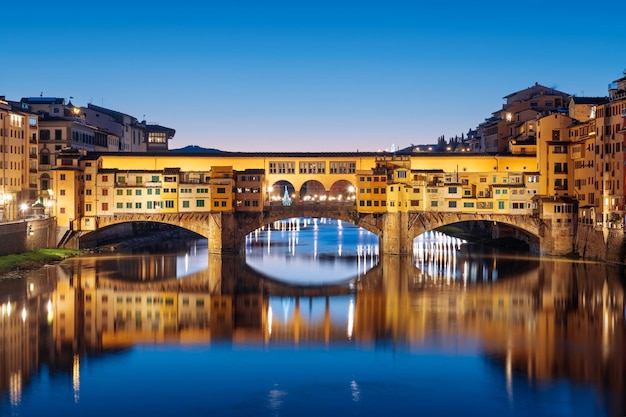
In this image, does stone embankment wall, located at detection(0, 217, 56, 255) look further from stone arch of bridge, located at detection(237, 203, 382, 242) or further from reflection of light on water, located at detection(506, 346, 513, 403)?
reflection of light on water, located at detection(506, 346, 513, 403)

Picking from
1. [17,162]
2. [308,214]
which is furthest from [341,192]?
[17,162]

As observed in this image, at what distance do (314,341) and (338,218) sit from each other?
28.5 m

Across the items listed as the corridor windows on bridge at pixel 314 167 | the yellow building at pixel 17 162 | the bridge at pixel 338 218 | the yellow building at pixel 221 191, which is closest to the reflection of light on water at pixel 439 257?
the bridge at pixel 338 218

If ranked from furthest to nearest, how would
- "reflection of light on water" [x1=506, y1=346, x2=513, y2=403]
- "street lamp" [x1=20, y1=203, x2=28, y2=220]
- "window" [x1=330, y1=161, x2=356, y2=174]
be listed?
"window" [x1=330, y1=161, x2=356, y2=174]
"street lamp" [x1=20, y1=203, x2=28, y2=220]
"reflection of light on water" [x1=506, y1=346, x2=513, y2=403]

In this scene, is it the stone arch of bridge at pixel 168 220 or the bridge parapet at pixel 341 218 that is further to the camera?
the stone arch of bridge at pixel 168 220

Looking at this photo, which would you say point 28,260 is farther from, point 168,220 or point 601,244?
point 601,244

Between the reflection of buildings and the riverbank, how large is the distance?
1693 millimetres

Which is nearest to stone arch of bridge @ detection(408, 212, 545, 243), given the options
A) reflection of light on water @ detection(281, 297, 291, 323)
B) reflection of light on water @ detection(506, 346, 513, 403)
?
reflection of light on water @ detection(281, 297, 291, 323)

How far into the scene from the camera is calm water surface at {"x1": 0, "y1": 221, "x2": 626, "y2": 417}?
22.5 metres

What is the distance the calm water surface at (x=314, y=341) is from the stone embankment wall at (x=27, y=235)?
3.23 meters

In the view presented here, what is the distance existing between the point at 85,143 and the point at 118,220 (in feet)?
52.1

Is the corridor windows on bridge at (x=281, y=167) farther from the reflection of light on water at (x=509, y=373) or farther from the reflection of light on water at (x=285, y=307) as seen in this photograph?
the reflection of light on water at (x=509, y=373)

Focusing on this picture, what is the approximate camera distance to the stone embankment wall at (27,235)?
47.1 m

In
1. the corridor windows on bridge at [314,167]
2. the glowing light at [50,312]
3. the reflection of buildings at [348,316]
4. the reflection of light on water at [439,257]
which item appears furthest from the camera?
the corridor windows on bridge at [314,167]
